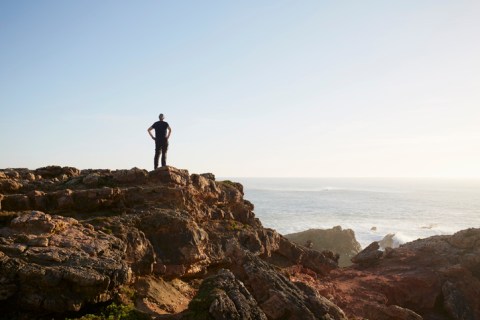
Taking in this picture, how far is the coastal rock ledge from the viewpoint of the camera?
12.2 m

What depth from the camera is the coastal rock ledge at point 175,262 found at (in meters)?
12.2

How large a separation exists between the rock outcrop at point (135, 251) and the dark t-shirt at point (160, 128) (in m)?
2.17

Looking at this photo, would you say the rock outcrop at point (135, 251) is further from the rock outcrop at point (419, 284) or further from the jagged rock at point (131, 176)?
the rock outcrop at point (419, 284)

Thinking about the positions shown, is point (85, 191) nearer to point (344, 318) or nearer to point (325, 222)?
point (344, 318)

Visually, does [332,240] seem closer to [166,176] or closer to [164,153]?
[164,153]

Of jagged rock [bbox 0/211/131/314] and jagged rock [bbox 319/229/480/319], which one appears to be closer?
jagged rock [bbox 0/211/131/314]

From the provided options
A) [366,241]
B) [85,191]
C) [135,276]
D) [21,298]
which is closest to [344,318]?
[135,276]

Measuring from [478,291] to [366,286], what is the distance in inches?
308

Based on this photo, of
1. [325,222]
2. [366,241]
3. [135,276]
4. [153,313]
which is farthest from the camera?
[325,222]

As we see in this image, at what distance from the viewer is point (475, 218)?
114 meters

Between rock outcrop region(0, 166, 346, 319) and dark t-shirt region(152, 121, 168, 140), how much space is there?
217cm

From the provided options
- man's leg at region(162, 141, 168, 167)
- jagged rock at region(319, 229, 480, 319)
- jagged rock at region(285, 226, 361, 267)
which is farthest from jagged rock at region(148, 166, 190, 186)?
jagged rock at region(285, 226, 361, 267)

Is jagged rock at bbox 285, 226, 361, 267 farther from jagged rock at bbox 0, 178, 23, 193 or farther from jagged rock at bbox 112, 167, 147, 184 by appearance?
jagged rock at bbox 0, 178, 23, 193

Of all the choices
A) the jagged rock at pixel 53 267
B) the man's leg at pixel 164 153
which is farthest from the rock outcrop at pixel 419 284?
the jagged rock at pixel 53 267
